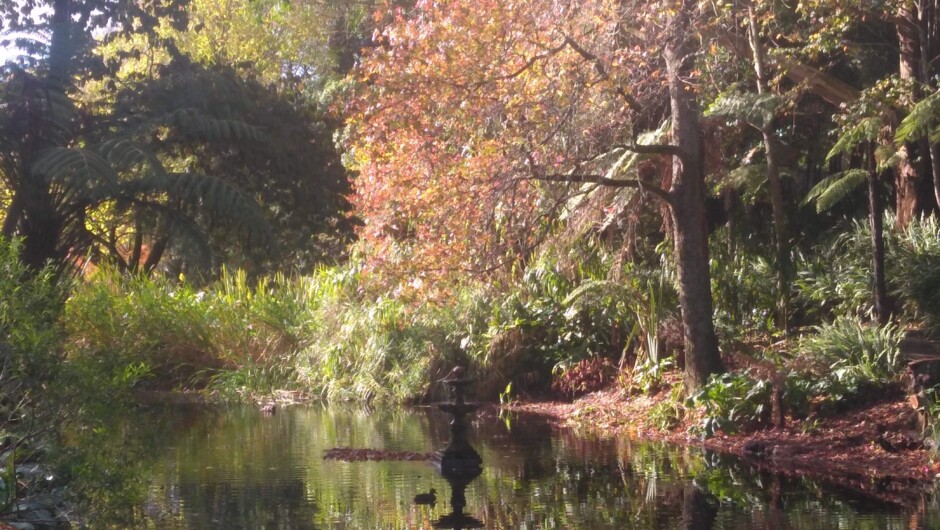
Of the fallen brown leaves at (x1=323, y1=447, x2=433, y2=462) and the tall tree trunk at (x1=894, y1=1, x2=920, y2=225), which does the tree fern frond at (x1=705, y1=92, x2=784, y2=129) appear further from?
the fallen brown leaves at (x1=323, y1=447, x2=433, y2=462)

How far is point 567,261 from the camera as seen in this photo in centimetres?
1884

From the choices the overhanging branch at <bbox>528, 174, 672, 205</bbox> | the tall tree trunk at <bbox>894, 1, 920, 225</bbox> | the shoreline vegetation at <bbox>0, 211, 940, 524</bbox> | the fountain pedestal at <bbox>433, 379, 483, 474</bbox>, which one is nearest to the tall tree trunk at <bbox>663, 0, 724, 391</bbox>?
the overhanging branch at <bbox>528, 174, 672, 205</bbox>

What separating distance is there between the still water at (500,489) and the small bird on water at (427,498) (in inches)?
2.5

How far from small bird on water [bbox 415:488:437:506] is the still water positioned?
0.06 m

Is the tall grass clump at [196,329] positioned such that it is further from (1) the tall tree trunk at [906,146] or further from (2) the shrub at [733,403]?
(1) the tall tree trunk at [906,146]

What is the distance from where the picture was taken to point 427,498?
10078 mm

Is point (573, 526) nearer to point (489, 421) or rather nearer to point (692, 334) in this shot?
point (692, 334)

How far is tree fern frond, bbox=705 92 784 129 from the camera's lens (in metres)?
14.7

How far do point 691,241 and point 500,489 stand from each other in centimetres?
467

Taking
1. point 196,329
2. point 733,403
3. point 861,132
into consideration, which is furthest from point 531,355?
point 196,329

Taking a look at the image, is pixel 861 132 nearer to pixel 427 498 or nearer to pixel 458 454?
pixel 458 454

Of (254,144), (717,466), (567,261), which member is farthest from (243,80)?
(717,466)

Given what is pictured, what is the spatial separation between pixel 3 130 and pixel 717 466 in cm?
998

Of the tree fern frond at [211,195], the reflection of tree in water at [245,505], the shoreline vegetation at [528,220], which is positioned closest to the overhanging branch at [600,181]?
the shoreline vegetation at [528,220]
